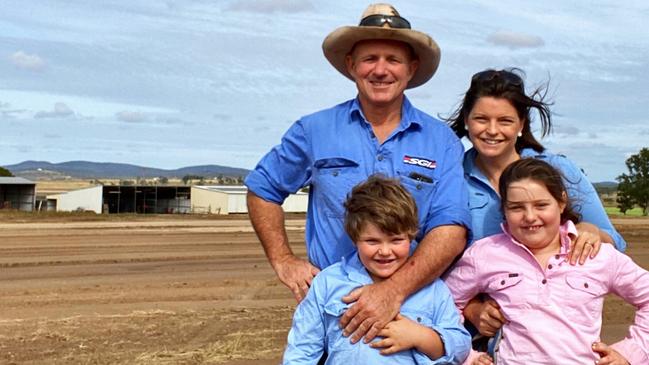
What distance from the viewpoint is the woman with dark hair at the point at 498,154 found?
3639 millimetres

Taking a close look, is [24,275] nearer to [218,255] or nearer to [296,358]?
[218,255]

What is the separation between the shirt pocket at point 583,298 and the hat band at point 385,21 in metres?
1.24

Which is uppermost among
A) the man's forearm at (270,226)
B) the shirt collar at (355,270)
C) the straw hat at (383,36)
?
the straw hat at (383,36)

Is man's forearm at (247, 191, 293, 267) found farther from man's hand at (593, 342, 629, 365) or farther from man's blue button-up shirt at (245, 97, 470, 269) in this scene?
man's hand at (593, 342, 629, 365)

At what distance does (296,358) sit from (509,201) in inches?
41.1

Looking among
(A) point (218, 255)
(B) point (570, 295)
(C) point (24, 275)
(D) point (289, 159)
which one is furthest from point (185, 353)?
(A) point (218, 255)

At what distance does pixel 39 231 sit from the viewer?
2773cm

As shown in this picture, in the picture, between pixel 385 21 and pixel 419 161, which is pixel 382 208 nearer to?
pixel 419 161

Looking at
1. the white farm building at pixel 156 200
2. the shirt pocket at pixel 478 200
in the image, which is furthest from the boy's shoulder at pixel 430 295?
the white farm building at pixel 156 200

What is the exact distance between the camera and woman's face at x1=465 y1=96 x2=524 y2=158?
364 cm

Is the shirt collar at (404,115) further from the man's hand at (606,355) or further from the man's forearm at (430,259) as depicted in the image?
the man's hand at (606,355)

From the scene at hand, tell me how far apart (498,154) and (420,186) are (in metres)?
0.41

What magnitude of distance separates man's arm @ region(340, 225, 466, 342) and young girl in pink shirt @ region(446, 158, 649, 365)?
25 centimetres

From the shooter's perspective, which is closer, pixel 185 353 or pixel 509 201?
pixel 509 201
